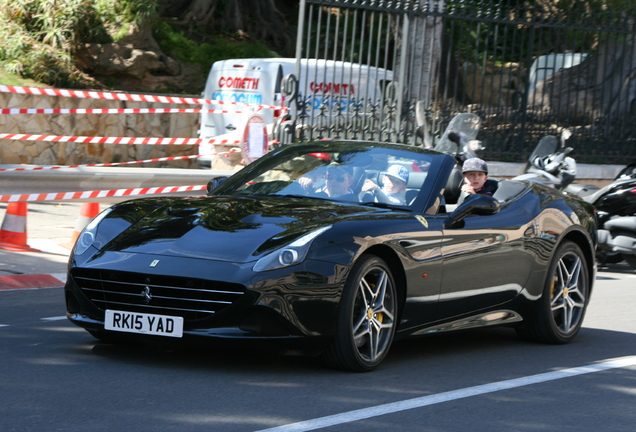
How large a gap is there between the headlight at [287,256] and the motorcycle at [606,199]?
Answer: 22.2ft

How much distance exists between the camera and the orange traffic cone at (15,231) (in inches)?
426

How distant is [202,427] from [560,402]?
2077 millimetres

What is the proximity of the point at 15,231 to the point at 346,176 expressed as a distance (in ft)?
17.6

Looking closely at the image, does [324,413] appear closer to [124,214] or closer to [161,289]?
[161,289]

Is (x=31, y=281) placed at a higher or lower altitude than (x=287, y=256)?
lower

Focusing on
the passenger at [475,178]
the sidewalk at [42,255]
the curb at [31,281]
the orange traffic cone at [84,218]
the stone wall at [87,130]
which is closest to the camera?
the passenger at [475,178]

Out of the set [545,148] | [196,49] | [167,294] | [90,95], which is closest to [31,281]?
[167,294]

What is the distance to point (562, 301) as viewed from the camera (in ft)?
25.0

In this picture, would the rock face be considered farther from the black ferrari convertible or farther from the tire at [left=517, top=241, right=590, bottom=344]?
the tire at [left=517, top=241, right=590, bottom=344]

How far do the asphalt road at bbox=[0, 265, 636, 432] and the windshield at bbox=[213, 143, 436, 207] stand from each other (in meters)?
1.05

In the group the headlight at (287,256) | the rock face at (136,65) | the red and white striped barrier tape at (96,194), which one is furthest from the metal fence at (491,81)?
the headlight at (287,256)

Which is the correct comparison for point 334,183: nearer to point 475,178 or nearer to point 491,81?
point 475,178

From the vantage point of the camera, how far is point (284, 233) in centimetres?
559

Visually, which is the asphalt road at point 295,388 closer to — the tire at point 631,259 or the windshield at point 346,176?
the windshield at point 346,176
